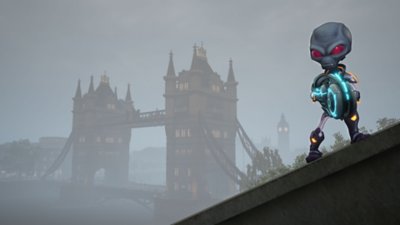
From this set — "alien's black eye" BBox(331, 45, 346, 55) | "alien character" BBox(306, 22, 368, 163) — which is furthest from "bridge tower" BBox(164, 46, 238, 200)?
"alien's black eye" BBox(331, 45, 346, 55)

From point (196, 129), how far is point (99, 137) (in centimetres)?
3504

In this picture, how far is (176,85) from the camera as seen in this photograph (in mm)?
56312

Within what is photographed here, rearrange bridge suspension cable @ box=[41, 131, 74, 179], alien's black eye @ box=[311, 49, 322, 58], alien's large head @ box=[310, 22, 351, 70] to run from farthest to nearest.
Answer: bridge suspension cable @ box=[41, 131, 74, 179] → alien's black eye @ box=[311, 49, 322, 58] → alien's large head @ box=[310, 22, 351, 70]

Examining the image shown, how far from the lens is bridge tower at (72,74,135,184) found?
7656 centimetres

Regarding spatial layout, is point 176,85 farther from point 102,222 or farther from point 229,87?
point 102,222

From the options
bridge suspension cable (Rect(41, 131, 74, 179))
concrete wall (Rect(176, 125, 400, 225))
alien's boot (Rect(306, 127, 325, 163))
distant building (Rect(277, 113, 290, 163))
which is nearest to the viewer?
concrete wall (Rect(176, 125, 400, 225))

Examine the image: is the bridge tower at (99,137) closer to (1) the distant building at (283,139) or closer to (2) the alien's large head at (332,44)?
(2) the alien's large head at (332,44)

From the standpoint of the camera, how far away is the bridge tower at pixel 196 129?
Answer: 5138 cm

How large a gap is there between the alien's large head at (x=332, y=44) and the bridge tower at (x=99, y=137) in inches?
2725

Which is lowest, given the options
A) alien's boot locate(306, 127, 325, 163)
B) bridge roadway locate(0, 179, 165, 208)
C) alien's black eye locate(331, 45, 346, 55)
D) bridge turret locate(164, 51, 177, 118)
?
bridge roadway locate(0, 179, 165, 208)

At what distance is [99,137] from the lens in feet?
253

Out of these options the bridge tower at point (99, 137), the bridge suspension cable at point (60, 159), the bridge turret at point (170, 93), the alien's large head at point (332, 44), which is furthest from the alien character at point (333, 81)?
the bridge suspension cable at point (60, 159)

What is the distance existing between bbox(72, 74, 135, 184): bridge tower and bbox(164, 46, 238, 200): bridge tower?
878 inches

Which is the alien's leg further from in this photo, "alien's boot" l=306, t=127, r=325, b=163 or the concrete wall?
the concrete wall
